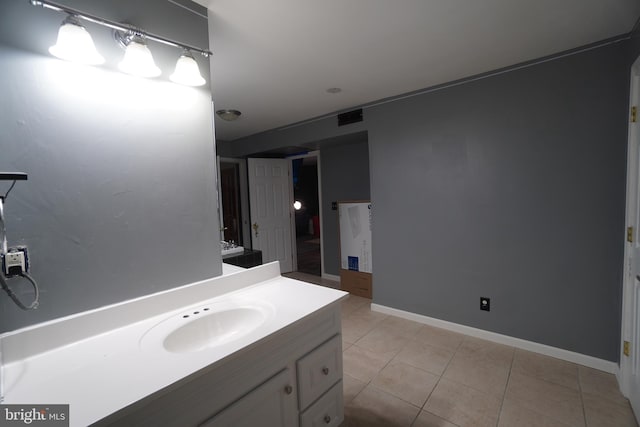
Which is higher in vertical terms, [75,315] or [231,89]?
[231,89]

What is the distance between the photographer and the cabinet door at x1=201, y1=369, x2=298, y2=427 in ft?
3.24

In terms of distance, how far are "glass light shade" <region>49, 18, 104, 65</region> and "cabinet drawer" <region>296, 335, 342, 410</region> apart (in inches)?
57.8

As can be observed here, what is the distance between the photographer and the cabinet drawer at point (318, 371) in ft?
4.18

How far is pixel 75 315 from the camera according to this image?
1.08 m

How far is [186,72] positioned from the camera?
1351 mm

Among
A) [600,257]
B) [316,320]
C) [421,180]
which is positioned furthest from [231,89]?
[600,257]

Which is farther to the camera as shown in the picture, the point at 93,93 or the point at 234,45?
the point at 234,45

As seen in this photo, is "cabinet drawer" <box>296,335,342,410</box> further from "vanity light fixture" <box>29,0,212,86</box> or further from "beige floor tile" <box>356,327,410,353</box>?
"vanity light fixture" <box>29,0,212,86</box>

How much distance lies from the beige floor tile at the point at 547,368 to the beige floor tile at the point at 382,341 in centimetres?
86

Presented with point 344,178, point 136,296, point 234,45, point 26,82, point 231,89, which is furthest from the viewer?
point 344,178

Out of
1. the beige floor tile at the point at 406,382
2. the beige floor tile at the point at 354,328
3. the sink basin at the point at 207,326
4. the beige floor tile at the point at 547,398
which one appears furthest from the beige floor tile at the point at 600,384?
the sink basin at the point at 207,326

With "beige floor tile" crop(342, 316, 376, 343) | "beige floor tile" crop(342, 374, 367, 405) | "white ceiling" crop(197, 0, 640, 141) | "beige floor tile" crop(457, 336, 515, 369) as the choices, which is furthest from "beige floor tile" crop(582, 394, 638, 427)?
"white ceiling" crop(197, 0, 640, 141)

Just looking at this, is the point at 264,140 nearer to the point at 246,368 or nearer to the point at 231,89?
the point at 231,89

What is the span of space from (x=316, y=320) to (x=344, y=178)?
3.07 m
